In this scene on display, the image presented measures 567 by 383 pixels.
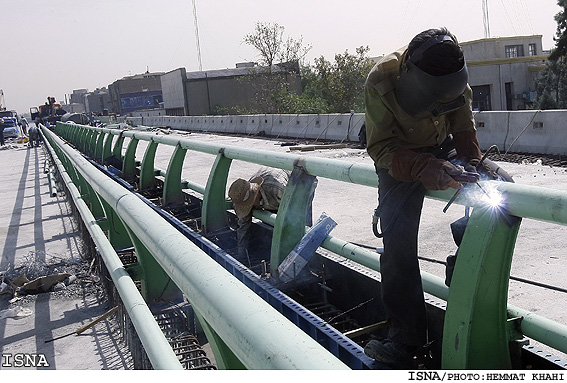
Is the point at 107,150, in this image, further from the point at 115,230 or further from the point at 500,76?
the point at 500,76

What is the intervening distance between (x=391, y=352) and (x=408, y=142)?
99 centimetres

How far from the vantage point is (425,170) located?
2473 millimetres

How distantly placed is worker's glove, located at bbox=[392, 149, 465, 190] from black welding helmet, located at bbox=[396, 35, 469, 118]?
210 mm

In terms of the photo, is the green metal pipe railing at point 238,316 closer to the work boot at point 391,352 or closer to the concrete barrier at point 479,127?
the work boot at point 391,352

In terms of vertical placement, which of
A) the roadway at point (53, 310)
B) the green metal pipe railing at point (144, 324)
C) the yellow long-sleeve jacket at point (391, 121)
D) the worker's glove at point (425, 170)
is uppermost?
the yellow long-sleeve jacket at point (391, 121)

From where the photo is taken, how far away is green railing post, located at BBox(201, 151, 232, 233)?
5531mm

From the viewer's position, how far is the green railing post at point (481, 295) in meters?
2.18

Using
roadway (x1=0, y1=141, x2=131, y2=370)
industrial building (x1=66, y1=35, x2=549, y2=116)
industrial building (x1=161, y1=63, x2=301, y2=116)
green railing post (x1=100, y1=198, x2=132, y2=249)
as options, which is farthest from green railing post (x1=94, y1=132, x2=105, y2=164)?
industrial building (x1=161, y1=63, x2=301, y2=116)

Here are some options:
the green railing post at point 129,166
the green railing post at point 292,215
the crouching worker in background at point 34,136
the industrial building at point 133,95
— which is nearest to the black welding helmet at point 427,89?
the green railing post at point 292,215

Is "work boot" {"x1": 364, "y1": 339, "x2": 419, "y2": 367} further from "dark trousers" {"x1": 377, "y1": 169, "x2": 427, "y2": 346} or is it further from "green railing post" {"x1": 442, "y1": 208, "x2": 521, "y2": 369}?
"green railing post" {"x1": 442, "y1": 208, "x2": 521, "y2": 369}

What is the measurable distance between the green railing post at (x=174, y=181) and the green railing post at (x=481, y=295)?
4999mm

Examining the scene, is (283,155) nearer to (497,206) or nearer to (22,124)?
(497,206)

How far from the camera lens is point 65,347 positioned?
15.6ft

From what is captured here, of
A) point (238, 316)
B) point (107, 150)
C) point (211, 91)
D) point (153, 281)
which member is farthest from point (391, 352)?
point (211, 91)
